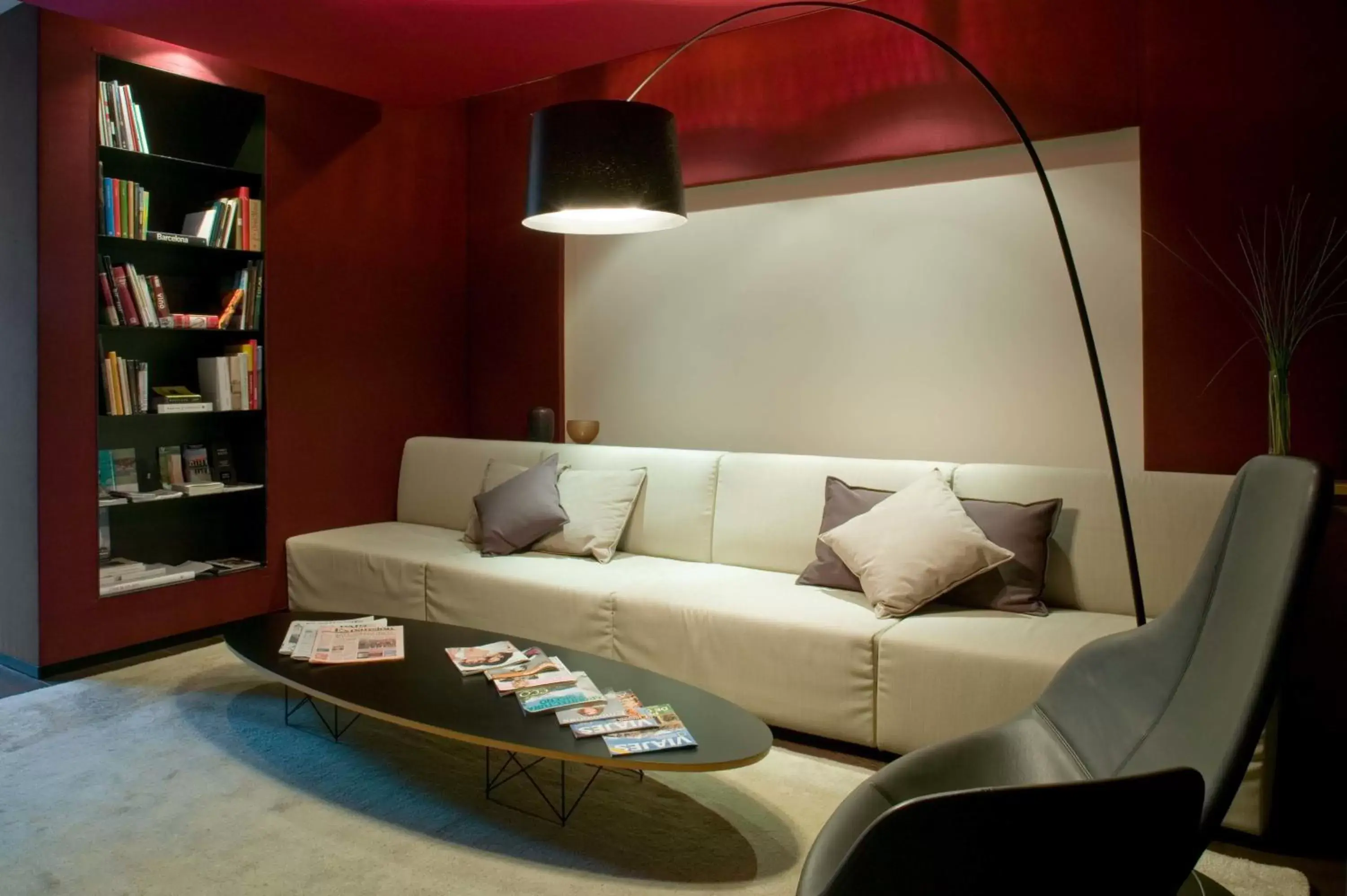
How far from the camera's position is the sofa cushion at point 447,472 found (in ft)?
15.3

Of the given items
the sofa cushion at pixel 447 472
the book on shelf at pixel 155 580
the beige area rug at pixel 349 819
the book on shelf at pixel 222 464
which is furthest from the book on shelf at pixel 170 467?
the beige area rug at pixel 349 819

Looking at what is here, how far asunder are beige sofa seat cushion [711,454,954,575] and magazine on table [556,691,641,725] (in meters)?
1.26

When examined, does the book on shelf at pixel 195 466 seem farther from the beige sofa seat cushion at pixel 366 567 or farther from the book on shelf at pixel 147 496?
A: the beige sofa seat cushion at pixel 366 567

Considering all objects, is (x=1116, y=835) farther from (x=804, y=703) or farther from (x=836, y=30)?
(x=836, y=30)

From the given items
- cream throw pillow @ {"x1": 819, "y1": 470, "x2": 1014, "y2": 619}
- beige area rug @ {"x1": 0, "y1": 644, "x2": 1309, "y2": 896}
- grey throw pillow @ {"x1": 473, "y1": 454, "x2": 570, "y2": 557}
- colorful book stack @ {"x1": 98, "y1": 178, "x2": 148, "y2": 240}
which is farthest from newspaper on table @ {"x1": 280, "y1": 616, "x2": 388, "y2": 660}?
colorful book stack @ {"x1": 98, "y1": 178, "x2": 148, "y2": 240}

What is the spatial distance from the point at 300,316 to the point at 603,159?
8.33ft

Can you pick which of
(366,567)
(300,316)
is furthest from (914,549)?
(300,316)

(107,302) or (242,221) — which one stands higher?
(242,221)

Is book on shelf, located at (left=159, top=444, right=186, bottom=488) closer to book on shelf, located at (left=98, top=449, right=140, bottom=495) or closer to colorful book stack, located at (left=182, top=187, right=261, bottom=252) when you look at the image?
book on shelf, located at (left=98, top=449, right=140, bottom=495)

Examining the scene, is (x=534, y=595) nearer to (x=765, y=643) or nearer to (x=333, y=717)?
(x=333, y=717)

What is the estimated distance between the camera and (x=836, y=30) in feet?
12.9

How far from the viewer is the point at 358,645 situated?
2.97 metres

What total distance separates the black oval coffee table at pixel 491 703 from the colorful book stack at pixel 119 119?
6.98 ft

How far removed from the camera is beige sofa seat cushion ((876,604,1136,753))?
103 inches
